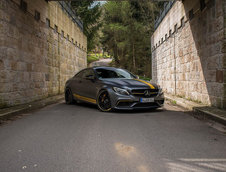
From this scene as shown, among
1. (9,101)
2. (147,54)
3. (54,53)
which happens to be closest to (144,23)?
(147,54)

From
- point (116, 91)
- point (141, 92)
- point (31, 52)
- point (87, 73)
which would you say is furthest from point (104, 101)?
point (31, 52)

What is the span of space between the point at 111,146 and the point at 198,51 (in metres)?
6.37

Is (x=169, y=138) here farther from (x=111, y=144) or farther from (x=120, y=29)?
(x=120, y=29)

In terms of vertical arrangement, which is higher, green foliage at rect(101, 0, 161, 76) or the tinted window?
green foliage at rect(101, 0, 161, 76)

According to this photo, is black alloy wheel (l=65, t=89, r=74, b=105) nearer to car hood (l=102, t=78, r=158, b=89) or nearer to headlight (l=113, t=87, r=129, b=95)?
car hood (l=102, t=78, r=158, b=89)

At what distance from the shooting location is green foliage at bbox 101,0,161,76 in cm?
3519

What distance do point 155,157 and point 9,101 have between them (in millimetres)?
6191

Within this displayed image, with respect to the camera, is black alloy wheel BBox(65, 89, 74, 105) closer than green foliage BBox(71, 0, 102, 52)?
Yes

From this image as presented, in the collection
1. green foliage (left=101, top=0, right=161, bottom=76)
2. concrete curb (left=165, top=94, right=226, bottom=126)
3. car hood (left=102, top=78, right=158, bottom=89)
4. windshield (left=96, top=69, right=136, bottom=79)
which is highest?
green foliage (left=101, top=0, right=161, bottom=76)

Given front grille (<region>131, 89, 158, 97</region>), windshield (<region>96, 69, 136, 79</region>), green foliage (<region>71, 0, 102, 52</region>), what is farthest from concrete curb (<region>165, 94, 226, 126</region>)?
green foliage (<region>71, 0, 102, 52</region>)

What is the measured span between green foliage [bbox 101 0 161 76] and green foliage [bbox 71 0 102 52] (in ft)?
16.3

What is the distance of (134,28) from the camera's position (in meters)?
35.5

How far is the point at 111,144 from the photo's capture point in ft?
12.5

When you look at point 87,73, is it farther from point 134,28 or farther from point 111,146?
point 134,28
